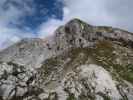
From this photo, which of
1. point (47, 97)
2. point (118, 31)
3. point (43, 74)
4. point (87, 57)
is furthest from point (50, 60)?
point (118, 31)

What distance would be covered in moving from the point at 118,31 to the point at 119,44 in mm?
18588

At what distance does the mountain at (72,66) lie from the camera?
101425 millimetres

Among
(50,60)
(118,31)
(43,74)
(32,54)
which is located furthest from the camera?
(118,31)

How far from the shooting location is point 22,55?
504ft

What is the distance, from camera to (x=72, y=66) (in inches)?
4783

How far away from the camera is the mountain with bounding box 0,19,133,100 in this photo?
10143 cm

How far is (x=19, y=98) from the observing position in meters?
101

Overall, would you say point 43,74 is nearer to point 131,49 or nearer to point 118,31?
point 131,49

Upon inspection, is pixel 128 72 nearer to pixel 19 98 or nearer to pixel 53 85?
pixel 53 85

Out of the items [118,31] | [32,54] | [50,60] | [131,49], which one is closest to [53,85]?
[50,60]

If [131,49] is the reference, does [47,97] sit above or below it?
below

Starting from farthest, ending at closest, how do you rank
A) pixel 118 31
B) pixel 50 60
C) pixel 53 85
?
pixel 118 31 → pixel 50 60 → pixel 53 85

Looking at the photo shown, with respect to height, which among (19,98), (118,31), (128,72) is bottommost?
(19,98)

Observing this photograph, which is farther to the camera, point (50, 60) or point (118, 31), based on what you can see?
point (118, 31)
